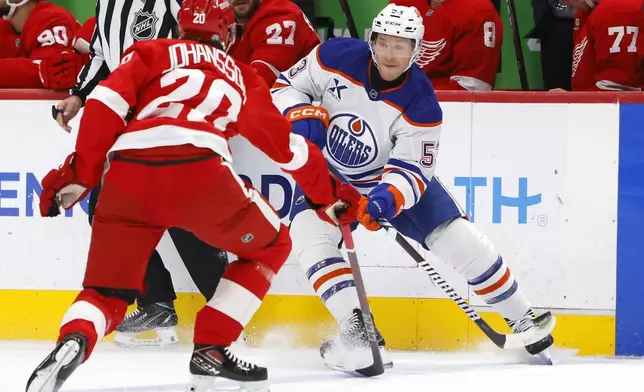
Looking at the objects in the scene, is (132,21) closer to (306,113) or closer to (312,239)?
(306,113)

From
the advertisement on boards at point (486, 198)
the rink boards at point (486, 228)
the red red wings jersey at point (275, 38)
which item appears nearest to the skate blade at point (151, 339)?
the rink boards at point (486, 228)

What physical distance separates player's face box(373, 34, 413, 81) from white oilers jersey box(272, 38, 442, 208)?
Result: 0.20 feet

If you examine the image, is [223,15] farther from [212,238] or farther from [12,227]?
[12,227]

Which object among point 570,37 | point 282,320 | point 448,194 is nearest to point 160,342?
point 282,320

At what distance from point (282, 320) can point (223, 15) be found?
50.8 inches

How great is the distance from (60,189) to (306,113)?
1042 mm

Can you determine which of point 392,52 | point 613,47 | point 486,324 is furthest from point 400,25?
point 613,47

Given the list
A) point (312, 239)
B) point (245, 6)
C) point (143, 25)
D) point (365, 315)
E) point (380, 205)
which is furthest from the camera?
point (245, 6)

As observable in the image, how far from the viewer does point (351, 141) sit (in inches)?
137

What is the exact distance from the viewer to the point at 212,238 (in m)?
2.72

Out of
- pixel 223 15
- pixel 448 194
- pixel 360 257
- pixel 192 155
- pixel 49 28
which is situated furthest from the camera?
pixel 49 28

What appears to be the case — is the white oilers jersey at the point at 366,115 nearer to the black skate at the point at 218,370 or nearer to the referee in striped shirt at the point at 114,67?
the referee in striped shirt at the point at 114,67

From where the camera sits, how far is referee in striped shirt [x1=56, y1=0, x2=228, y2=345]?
142 inches

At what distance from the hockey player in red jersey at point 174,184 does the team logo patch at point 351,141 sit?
2.23 feet
